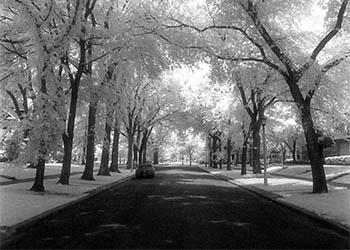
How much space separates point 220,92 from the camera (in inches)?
1853

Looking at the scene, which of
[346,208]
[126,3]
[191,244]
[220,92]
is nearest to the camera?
[191,244]

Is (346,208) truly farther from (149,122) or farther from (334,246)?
(149,122)

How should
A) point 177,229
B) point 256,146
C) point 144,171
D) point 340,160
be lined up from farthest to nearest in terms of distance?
point 340,160 → point 144,171 → point 256,146 → point 177,229

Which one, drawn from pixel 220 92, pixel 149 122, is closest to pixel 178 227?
pixel 220 92

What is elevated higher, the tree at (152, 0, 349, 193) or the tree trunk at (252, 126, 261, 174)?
the tree at (152, 0, 349, 193)

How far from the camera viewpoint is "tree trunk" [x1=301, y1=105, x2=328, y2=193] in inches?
699

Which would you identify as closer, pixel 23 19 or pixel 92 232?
pixel 92 232

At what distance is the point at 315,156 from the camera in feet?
59.0

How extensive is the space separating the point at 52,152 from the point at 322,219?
456 inches

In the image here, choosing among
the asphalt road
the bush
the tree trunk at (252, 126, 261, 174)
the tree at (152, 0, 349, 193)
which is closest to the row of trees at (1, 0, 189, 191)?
the tree at (152, 0, 349, 193)

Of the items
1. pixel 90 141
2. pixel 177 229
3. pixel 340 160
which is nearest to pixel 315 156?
pixel 177 229

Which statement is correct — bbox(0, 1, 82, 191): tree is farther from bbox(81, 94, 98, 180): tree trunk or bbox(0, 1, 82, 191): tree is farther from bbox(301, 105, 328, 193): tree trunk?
bbox(301, 105, 328, 193): tree trunk

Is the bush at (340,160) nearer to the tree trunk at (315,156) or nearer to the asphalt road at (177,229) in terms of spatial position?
the tree trunk at (315,156)

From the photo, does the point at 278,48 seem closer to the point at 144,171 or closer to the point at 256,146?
the point at 256,146
